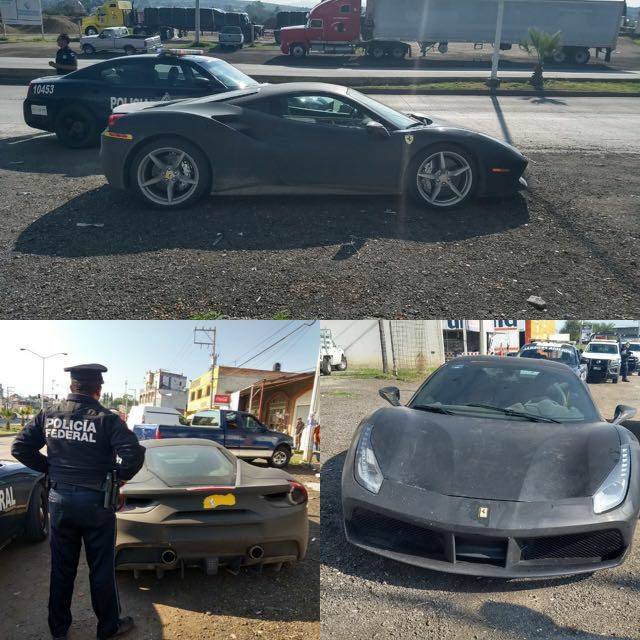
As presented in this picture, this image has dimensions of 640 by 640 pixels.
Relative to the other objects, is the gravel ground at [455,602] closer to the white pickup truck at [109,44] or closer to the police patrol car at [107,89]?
the police patrol car at [107,89]

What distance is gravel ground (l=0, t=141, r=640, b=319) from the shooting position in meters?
5.64

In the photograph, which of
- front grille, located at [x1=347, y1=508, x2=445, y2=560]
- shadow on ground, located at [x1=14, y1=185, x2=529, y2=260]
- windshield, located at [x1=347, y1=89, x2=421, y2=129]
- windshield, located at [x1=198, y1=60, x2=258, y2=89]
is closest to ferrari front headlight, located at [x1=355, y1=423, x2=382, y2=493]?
front grille, located at [x1=347, y1=508, x2=445, y2=560]

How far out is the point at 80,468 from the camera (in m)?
3.44

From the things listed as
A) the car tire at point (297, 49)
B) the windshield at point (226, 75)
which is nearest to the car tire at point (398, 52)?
the car tire at point (297, 49)

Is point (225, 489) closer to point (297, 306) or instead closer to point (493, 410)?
point (493, 410)

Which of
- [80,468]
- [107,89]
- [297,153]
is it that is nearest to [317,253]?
[297,153]

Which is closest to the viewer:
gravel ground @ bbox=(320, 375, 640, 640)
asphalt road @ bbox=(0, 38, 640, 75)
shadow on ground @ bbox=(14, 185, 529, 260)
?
gravel ground @ bbox=(320, 375, 640, 640)

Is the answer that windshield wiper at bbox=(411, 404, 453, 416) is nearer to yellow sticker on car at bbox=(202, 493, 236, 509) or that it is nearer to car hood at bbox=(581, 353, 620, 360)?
car hood at bbox=(581, 353, 620, 360)

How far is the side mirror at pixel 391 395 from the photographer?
3.04 metres

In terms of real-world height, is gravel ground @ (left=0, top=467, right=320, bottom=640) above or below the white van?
below

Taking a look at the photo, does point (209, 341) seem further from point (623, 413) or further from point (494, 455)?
point (623, 413)

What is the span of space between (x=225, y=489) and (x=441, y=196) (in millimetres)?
5485

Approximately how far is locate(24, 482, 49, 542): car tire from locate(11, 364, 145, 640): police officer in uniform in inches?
25.5

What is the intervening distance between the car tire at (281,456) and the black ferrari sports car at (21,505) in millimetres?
1616
